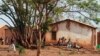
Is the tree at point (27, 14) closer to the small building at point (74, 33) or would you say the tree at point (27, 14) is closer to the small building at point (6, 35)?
the small building at point (74, 33)

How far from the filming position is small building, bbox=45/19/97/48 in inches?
1447

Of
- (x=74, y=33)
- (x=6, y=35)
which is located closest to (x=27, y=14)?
(x=74, y=33)

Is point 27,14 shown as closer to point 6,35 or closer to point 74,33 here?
point 74,33

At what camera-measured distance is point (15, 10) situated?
1261 inches

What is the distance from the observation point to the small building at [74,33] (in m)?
36.8

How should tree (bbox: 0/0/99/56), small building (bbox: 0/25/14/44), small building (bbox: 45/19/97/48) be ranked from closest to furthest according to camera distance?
1. tree (bbox: 0/0/99/56)
2. small building (bbox: 45/19/97/48)
3. small building (bbox: 0/25/14/44)

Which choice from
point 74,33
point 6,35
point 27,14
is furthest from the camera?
point 6,35

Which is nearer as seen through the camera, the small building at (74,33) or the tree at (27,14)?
the tree at (27,14)

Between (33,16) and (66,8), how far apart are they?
143 inches

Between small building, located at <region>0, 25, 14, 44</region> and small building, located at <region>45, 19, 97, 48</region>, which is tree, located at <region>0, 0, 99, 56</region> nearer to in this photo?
small building, located at <region>45, 19, 97, 48</region>

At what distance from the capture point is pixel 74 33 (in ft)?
122

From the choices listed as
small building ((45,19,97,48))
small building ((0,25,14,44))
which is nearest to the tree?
small building ((45,19,97,48))

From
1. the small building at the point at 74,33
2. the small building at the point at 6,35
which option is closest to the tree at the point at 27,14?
the small building at the point at 74,33

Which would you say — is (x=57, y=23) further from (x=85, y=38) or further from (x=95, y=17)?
(x=95, y=17)
